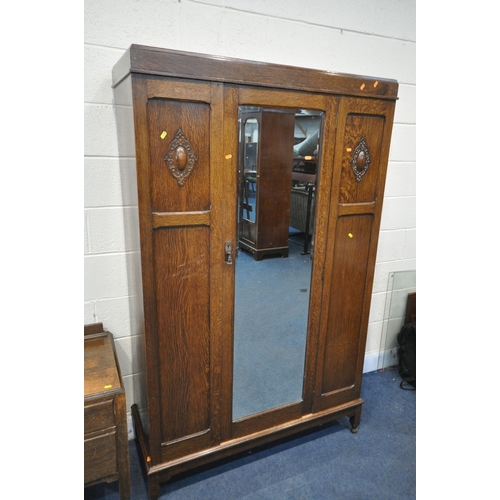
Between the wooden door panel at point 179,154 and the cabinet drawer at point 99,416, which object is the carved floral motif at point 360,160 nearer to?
the wooden door panel at point 179,154

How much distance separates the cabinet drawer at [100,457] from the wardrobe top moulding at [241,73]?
1.28 meters

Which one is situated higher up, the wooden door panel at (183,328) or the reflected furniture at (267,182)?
the reflected furniture at (267,182)

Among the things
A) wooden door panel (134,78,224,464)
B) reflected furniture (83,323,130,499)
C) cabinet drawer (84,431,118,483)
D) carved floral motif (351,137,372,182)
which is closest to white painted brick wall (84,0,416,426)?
wooden door panel (134,78,224,464)

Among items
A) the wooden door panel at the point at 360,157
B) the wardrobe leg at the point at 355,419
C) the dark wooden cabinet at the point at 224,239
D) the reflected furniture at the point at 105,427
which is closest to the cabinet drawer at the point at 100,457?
the reflected furniture at the point at 105,427

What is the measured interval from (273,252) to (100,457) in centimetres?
102

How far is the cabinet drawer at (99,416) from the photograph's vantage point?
1.35 metres

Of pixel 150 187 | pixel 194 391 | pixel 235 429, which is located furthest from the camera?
pixel 235 429

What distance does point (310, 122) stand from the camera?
146 cm

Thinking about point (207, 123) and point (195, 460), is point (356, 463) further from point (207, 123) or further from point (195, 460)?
point (207, 123)

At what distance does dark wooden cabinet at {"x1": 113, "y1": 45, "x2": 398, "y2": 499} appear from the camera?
1.23m

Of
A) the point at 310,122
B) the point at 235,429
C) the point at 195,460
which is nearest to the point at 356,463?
the point at 235,429

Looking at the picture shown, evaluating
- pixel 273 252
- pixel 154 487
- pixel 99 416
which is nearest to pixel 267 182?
pixel 273 252

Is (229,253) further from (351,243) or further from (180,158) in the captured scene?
(351,243)

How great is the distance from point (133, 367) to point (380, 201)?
1.39 meters
